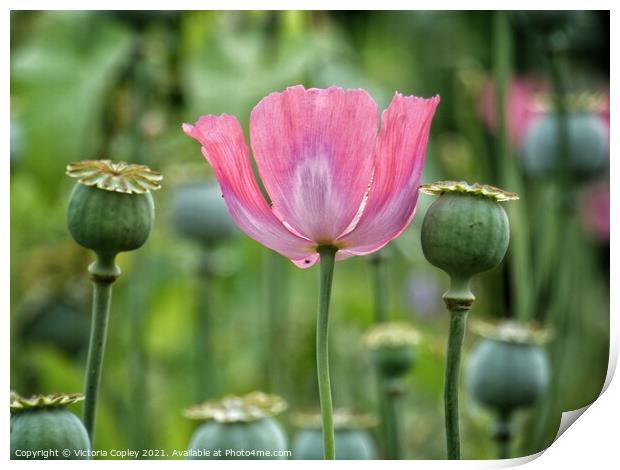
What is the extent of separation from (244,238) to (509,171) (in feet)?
0.82

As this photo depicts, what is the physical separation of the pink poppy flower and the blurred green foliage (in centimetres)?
27

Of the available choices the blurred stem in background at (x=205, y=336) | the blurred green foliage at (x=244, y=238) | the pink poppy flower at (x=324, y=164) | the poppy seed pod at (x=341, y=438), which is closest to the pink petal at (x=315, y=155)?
the pink poppy flower at (x=324, y=164)

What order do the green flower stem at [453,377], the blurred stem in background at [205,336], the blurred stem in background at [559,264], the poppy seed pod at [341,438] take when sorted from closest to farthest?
the green flower stem at [453,377], the poppy seed pod at [341,438], the blurred stem in background at [559,264], the blurred stem in background at [205,336]

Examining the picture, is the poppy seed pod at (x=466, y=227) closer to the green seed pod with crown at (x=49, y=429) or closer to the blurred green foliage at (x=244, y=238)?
the green seed pod with crown at (x=49, y=429)

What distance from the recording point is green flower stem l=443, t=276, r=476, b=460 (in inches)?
10.5

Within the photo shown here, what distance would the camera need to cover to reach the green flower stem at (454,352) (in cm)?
27

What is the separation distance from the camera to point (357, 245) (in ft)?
0.94

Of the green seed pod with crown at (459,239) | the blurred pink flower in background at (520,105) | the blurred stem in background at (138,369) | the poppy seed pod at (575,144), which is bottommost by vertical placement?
the blurred stem in background at (138,369)

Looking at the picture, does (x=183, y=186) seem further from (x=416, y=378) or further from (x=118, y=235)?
(x=118, y=235)

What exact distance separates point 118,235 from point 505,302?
1.63 feet

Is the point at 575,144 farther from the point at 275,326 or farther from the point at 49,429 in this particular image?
the point at 49,429

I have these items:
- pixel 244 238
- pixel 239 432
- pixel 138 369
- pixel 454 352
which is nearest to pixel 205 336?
pixel 138 369

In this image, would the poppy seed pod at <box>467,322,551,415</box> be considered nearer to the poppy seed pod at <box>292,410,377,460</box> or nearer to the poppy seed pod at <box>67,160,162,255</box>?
the poppy seed pod at <box>292,410,377,460</box>

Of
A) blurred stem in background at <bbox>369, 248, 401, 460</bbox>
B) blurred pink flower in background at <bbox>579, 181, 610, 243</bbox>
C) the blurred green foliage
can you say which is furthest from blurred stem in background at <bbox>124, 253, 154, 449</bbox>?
blurred pink flower in background at <bbox>579, 181, 610, 243</bbox>
